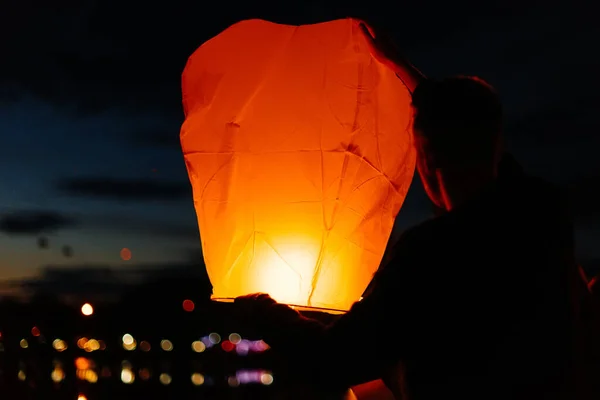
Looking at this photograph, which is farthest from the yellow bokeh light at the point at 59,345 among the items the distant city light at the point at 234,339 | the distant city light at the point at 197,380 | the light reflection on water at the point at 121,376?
the distant city light at the point at 197,380

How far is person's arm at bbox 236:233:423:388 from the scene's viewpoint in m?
1.43

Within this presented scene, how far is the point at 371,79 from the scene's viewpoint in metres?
2.03

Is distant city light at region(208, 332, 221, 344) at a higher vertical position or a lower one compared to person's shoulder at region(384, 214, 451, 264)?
lower

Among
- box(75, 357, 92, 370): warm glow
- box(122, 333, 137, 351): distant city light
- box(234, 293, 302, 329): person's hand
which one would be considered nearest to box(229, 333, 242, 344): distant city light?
box(122, 333, 137, 351): distant city light

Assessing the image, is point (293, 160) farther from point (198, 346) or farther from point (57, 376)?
point (198, 346)

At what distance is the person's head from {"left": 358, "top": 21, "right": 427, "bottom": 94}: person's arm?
0.36 m

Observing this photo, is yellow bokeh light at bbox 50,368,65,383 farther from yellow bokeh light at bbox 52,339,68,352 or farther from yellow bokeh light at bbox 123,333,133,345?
yellow bokeh light at bbox 52,339,68,352

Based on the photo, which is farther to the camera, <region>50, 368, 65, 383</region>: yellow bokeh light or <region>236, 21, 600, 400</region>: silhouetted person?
<region>50, 368, 65, 383</region>: yellow bokeh light

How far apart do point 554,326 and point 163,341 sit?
83144mm

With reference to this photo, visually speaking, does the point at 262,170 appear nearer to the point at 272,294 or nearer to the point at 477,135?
the point at 272,294

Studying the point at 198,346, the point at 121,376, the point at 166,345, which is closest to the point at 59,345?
the point at 166,345

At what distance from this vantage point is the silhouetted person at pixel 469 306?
144cm

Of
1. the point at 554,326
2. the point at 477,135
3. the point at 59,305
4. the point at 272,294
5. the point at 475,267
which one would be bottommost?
the point at 59,305

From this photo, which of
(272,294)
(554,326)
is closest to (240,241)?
(272,294)
